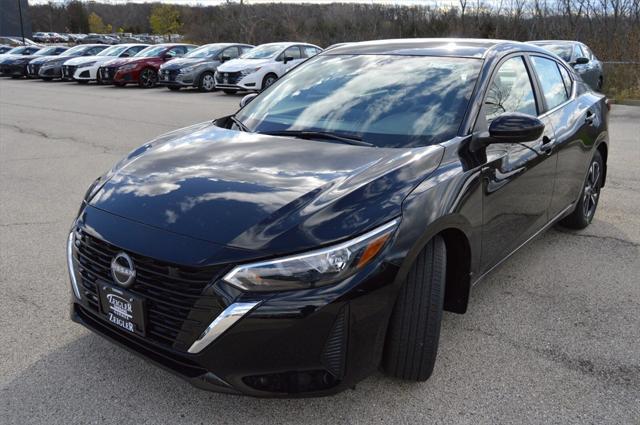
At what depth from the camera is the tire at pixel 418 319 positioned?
2.54 metres

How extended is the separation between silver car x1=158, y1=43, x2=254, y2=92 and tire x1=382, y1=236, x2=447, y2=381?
1759cm

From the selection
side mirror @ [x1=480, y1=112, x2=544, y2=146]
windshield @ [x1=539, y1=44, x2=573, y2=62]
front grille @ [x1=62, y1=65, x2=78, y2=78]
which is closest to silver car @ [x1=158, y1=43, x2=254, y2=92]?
front grille @ [x1=62, y1=65, x2=78, y2=78]

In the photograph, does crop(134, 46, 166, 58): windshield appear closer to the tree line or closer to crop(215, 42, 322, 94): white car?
crop(215, 42, 322, 94): white car

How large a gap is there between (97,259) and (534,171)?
8.61 ft

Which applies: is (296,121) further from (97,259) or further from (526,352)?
(526,352)

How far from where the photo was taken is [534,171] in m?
3.65

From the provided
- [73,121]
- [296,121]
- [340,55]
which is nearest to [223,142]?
[296,121]

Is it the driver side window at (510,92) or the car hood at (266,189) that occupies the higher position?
the driver side window at (510,92)

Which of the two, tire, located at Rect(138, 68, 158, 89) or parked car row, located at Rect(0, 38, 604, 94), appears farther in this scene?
tire, located at Rect(138, 68, 158, 89)

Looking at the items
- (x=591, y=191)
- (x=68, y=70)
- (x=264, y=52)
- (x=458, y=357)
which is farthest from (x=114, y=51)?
(x=458, y=357)

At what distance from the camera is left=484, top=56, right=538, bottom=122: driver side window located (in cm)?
340

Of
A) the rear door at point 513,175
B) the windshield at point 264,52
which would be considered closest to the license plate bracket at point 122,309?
the rear door at point 513,175

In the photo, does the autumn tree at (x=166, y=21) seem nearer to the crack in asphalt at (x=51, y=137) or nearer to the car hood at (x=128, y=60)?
the car hood at (x=128, y=60)

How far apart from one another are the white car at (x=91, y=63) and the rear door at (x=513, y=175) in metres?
21.5
